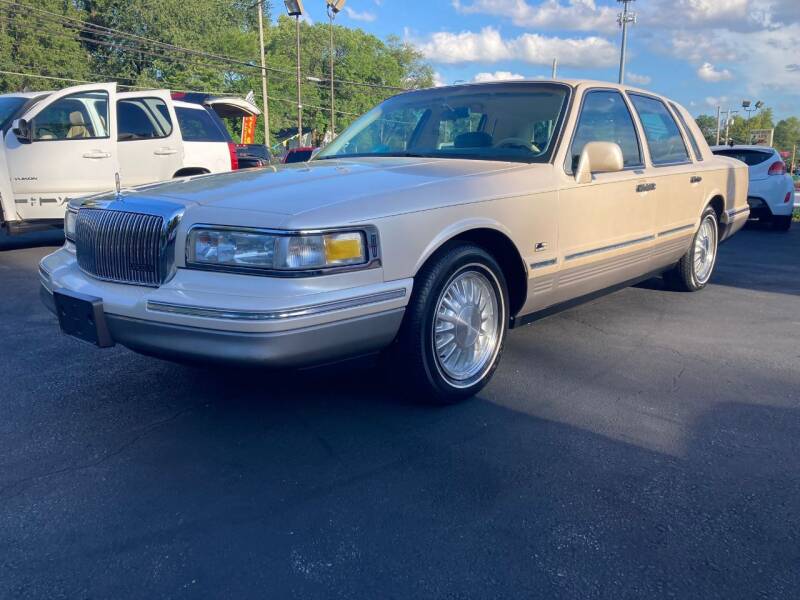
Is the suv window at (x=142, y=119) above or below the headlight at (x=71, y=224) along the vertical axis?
above

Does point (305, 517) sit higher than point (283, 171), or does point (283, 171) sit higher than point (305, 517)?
point (283, 171)

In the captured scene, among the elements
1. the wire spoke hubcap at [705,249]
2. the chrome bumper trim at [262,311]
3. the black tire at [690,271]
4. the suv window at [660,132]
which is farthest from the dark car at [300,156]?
the wire spoke hubcap at [705,249]

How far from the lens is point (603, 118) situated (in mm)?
4664

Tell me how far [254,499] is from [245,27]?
220 feet

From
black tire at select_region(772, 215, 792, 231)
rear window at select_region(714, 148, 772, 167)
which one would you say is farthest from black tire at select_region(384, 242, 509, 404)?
black tire at select_region(772, 215, 792, 231)

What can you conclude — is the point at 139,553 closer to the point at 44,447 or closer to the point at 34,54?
the point at 44,447

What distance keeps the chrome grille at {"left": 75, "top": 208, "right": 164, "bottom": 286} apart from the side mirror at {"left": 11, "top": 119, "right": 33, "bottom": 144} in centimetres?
535

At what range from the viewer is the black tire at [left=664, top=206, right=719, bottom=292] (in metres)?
6.07

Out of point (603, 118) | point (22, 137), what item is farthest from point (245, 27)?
point (603, 118)

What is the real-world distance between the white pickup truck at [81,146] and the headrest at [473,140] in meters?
5.66

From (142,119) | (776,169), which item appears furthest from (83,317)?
(776,169)

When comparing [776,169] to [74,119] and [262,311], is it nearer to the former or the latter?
[74,119]

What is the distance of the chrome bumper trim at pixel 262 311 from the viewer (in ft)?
8.87

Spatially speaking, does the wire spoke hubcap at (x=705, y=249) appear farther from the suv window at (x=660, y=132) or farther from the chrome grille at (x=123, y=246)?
the chrome grille at (x=123, y=246)
